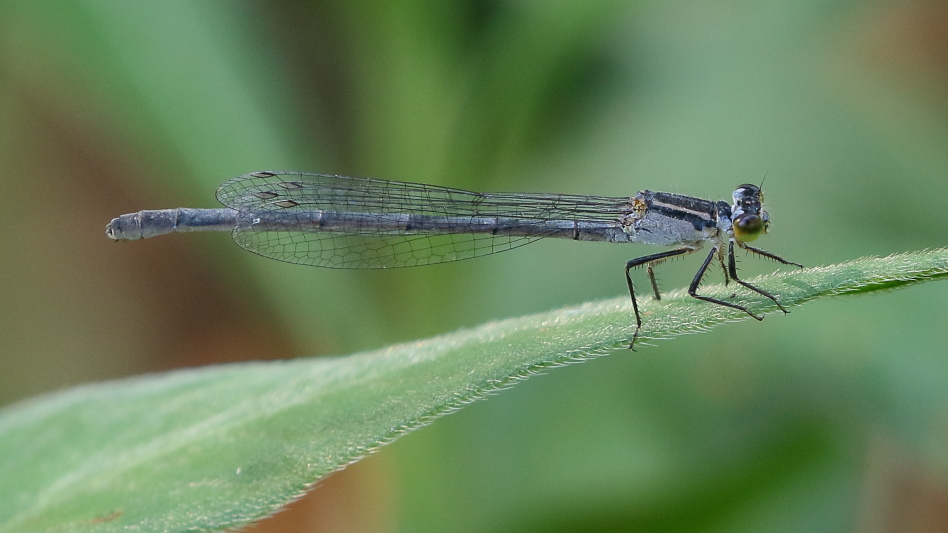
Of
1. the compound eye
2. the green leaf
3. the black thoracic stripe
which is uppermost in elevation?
the black thoracic stripe

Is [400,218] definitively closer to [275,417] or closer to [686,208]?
[686,208]

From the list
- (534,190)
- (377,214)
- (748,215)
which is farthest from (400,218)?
(748,215)

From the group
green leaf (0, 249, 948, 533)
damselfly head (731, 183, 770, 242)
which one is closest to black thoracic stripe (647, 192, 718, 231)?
damselfly head (731, 183, 770, 242)

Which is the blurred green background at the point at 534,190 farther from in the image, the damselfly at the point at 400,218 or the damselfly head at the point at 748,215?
the damselfly head at the point at 748,215

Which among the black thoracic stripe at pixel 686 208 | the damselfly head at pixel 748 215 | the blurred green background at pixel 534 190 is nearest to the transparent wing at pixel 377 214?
the black thoracic stripe at pixel 686 208

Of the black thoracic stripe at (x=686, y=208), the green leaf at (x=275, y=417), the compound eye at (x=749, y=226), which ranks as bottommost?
the green leaf at (x=275, y=417)

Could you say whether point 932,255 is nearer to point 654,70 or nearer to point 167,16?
point 654,70

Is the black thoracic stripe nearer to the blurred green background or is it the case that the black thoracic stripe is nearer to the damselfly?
the damselfly
